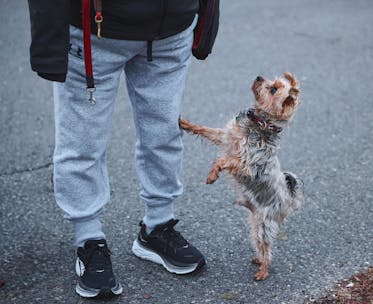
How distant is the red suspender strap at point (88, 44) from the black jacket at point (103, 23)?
0.06m

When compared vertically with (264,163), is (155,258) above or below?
below

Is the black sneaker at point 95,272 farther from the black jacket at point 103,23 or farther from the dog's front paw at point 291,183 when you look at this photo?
the dog's front paw at point 291,183

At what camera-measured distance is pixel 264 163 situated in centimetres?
333

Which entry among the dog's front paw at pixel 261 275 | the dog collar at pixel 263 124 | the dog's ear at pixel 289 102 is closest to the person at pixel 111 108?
the dog's front paw at pixel 261 275

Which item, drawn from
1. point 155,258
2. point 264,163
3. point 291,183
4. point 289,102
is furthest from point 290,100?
point 155,258

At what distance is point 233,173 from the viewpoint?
3.39 metres

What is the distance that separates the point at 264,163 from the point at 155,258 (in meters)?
0.80

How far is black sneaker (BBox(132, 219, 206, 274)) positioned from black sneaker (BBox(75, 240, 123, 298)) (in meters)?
0.34

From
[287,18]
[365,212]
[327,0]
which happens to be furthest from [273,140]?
[327,0]

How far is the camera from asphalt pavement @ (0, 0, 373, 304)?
332 centimetres

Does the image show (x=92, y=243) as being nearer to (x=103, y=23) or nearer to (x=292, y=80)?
(x=103, y=23)

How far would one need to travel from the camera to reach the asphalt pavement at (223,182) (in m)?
3.32

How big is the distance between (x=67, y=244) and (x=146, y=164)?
0.78 metres

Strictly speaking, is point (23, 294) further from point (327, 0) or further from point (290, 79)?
point (327, 0)
